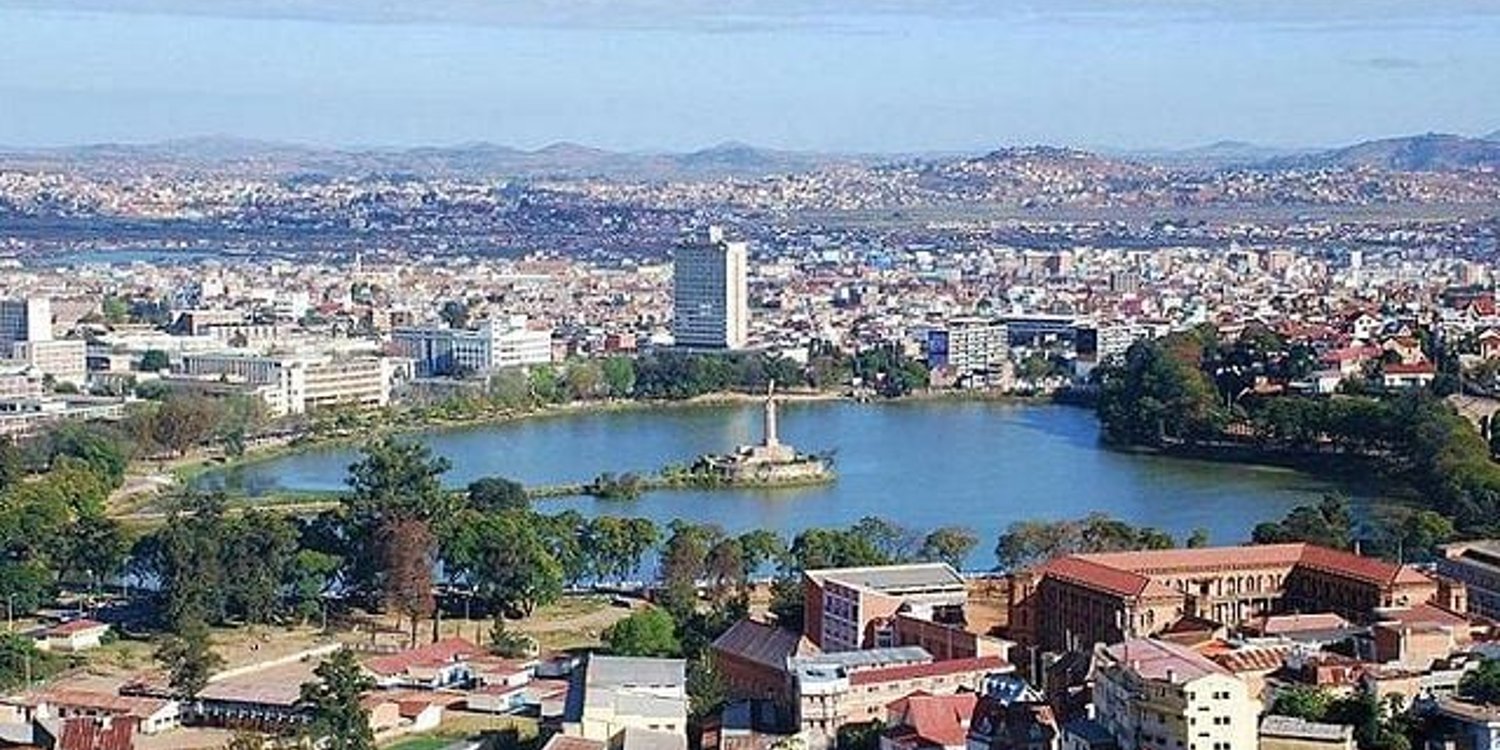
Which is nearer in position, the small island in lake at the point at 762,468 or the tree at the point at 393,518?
the tree at the point at 393,518

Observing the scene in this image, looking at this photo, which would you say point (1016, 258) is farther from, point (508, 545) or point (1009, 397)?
point (508, 545)

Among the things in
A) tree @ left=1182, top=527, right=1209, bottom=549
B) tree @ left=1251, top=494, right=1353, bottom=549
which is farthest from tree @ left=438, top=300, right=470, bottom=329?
tree @ left=1251, top=494, right=1353, bottom=549

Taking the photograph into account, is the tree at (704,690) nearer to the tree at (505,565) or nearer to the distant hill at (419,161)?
the tree at (505,565)

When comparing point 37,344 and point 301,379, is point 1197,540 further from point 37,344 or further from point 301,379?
point 37,344

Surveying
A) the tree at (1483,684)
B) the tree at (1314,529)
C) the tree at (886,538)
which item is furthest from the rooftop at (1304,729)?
the tree at (886,538)

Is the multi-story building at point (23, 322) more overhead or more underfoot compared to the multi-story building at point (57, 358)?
more overhead

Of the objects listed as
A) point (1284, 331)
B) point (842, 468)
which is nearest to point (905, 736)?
point (842, 468)

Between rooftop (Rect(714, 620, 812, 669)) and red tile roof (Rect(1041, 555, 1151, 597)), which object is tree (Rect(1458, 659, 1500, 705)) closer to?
red tile roof (Rect(1041, 555, 1151, 597))
